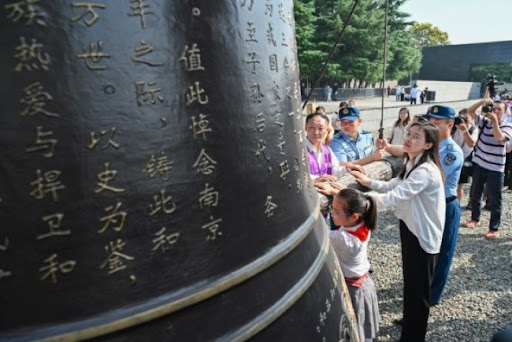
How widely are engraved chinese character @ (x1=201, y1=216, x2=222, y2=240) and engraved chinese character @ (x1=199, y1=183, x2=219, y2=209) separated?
3 cm

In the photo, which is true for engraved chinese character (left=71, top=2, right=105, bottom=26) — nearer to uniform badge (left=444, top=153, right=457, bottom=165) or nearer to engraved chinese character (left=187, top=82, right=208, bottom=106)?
engraved chinese character (left=187, top=82, right=208, bottom=106)

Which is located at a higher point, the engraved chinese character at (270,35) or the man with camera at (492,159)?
the engraved chinese character at (270,35)

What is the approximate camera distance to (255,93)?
100cm

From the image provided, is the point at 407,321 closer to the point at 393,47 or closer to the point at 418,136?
the point at 418,136

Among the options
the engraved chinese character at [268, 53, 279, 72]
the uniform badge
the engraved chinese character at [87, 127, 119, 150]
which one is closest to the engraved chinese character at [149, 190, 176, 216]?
the engraved chinese character at [87, 127, 119, 150]

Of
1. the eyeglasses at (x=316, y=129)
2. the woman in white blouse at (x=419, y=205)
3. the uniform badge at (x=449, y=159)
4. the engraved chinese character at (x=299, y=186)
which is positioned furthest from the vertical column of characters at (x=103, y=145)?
the uniform badge at (x=449, y=159)

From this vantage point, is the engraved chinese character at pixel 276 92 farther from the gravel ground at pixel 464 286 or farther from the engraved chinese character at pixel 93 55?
the gravel ground at pixel 464 286

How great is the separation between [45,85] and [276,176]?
601 mm

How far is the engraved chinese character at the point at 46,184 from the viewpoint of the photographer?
0.71m

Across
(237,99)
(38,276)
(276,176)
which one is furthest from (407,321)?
(38,276)

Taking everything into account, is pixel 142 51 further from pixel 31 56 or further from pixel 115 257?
pixel 115 257

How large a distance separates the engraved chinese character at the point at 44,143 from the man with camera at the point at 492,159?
5767 mm

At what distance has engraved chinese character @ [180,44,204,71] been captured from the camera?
2.73 ft

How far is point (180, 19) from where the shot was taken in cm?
81
